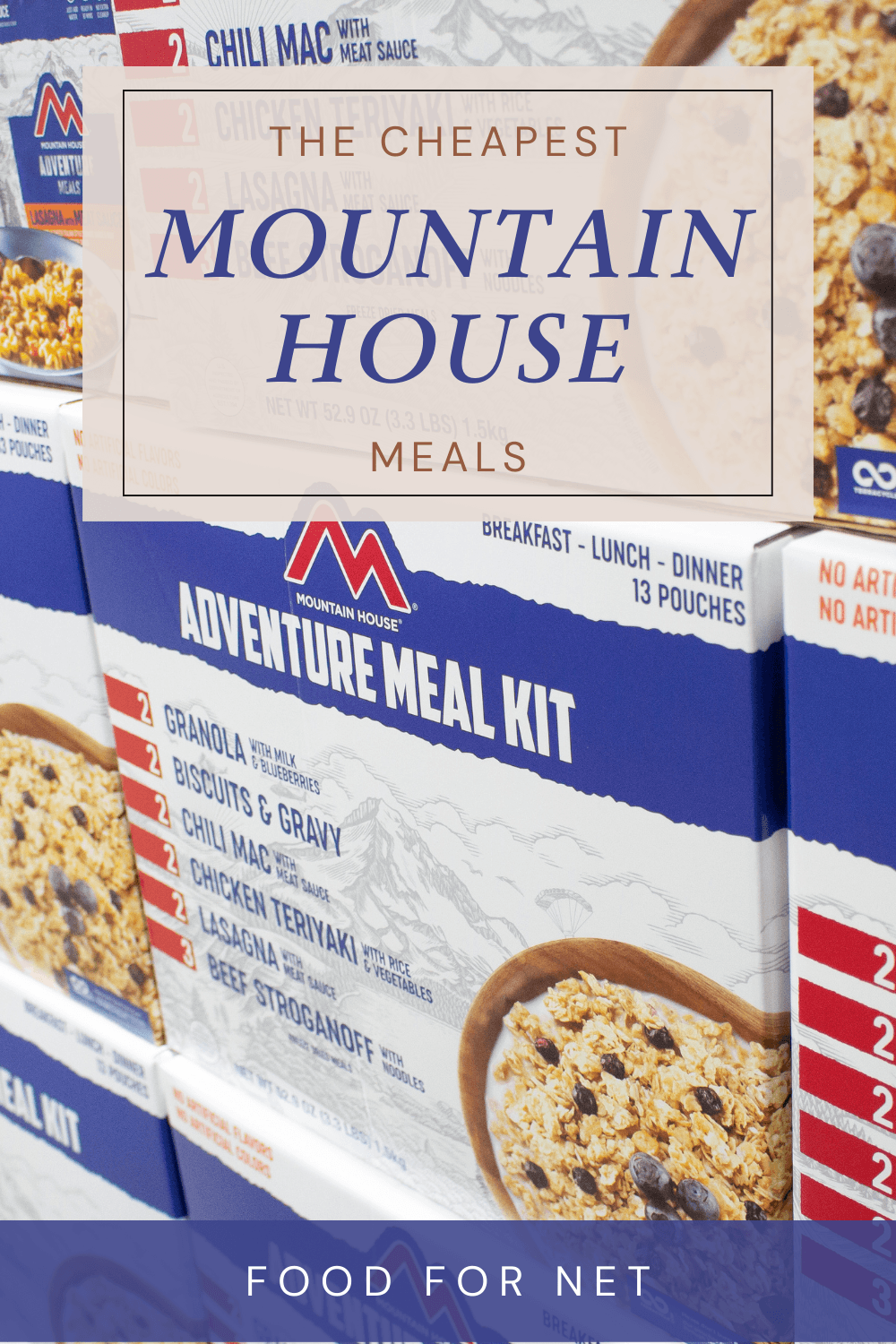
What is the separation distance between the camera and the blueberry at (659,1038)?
0.74 meters

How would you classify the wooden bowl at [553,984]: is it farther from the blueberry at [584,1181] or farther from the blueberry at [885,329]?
the blueberry at [885,329]

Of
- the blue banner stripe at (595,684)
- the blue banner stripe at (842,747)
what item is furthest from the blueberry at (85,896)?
the blue banner stripe at (842,747)

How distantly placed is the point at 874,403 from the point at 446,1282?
0.74 m

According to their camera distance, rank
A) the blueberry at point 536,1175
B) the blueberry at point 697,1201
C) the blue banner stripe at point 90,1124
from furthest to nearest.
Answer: the blue banner stripe at point 90,1124 → the blueberry at point 536,1175 → the blueberry at point 697,1201

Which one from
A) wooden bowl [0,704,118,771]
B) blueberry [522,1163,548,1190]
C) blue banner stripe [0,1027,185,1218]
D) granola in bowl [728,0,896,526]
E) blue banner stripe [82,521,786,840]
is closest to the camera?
granola in bowl [728,0,896,526]

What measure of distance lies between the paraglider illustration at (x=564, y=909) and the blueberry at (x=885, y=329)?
0.37 m

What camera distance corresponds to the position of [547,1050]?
0.82 meters

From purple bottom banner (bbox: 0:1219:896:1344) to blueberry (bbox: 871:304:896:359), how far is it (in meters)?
0.48

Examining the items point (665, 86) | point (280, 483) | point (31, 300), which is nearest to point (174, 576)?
point (280, 483)

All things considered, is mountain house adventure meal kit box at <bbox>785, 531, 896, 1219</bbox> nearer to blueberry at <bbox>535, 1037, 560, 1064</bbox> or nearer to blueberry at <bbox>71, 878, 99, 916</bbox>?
blueberry at <bbox>535, 1037, 560, 1064</bbox>

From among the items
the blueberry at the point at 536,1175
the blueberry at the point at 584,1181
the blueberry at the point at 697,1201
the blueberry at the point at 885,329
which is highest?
the blueberry at the point at 885,329

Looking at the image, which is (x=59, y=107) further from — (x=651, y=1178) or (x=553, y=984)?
(x=651, y=1178)

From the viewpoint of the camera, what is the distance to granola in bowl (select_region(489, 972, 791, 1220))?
28.6 inches

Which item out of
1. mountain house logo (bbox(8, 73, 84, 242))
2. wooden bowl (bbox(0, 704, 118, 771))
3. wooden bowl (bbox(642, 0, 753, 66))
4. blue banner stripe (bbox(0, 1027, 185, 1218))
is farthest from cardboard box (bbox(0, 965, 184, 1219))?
wooden bowl (bbox(642, 0, 753, 66))
